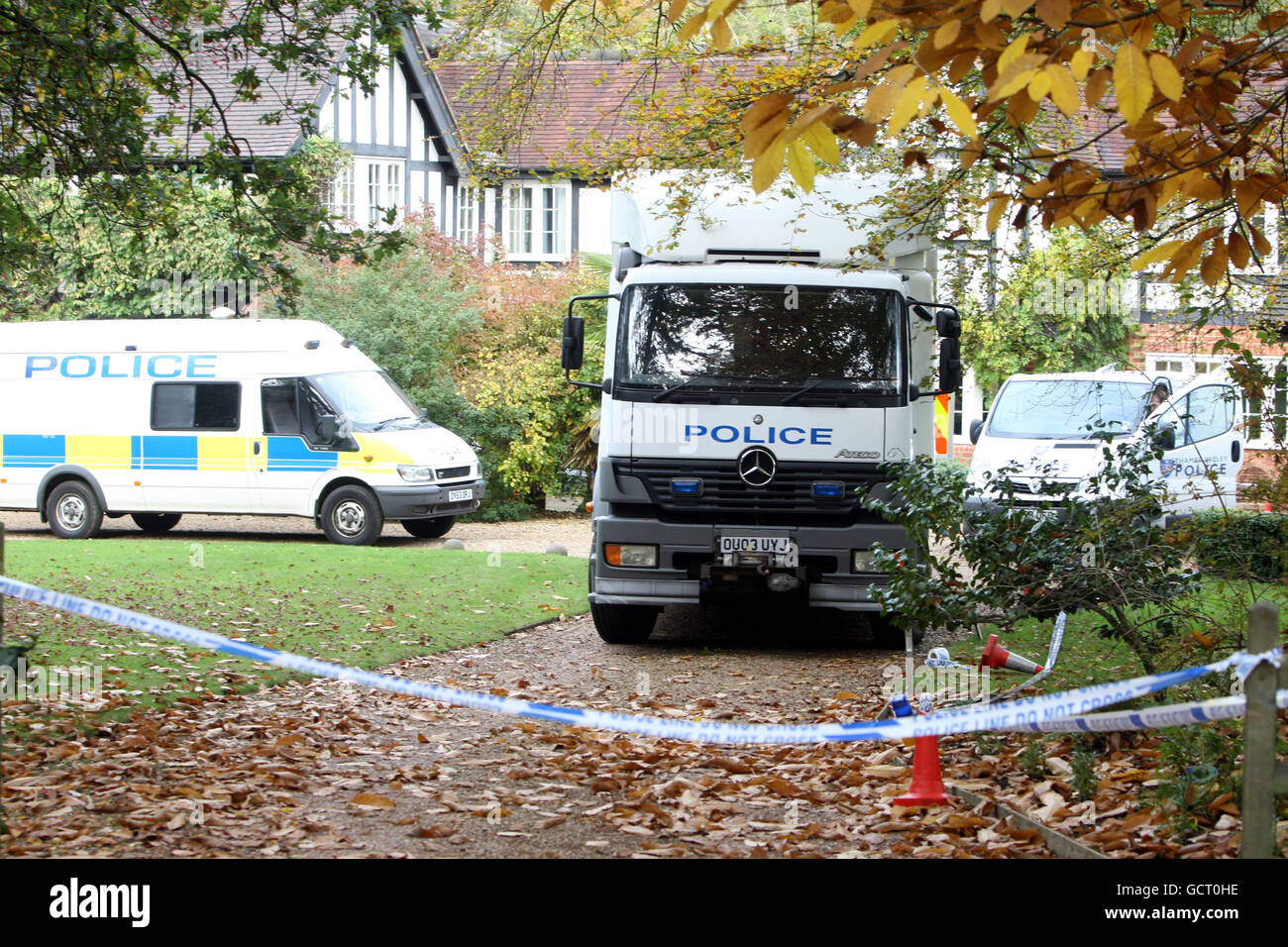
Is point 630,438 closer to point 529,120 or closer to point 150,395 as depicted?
point 529,120

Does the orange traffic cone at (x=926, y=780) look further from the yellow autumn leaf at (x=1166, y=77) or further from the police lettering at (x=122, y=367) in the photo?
the police lettering at (x=122, y=367)

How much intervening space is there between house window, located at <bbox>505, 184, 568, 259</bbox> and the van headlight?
15134 millimetres

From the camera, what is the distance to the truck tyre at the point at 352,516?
1758 centimetres

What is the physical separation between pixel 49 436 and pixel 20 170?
10.3 m

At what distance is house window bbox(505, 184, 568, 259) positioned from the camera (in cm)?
3186

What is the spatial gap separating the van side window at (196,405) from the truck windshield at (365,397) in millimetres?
1277

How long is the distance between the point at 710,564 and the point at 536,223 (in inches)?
939

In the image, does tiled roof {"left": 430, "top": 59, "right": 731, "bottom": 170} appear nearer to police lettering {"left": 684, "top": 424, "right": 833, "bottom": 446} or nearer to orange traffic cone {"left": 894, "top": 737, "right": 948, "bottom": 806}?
police lettering {"left": 684, "top": 424, "right": 833, "bottom": 446}

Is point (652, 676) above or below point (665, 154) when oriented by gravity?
below

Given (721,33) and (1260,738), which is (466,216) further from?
(1260,738)

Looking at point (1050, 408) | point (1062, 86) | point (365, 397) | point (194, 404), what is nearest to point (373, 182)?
point (194, 404)

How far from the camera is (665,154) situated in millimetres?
10125

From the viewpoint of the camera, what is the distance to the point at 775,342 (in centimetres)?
938

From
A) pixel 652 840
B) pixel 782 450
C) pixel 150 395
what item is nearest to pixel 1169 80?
pixel 652 840
